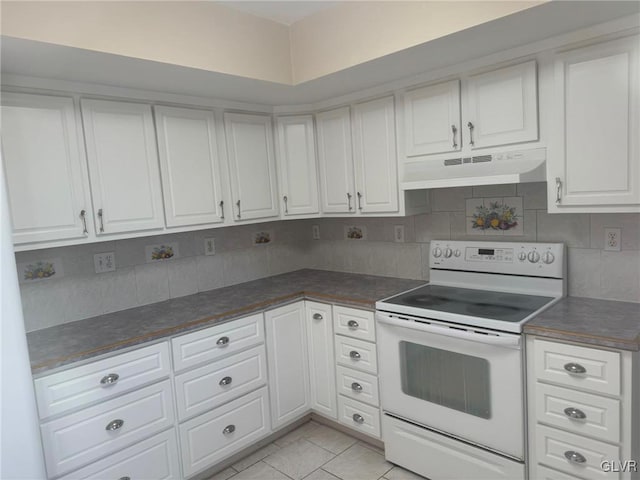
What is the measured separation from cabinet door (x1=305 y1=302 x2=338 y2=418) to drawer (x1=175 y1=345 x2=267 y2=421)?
0.36 m

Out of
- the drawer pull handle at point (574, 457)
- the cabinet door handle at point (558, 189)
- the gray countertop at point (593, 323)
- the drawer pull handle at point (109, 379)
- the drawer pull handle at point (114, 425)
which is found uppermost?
the cabinet door handle at point (558, 189)

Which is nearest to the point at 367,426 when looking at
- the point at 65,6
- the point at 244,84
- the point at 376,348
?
the point at 376,348

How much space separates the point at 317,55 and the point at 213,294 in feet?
5.24

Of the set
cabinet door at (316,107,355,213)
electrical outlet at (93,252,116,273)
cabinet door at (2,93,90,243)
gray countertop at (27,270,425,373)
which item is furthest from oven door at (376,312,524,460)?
cabinet door at (2,93,90,243)

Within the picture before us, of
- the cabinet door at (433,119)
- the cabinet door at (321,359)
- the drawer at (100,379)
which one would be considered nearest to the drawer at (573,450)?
the cabinet door at (321,359)

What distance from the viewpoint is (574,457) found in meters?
1.69

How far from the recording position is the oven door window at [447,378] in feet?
6.28

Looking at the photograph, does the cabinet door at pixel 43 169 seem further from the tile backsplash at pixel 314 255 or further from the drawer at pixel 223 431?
the drawer at pixel 223 431

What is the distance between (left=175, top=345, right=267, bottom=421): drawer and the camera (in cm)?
215

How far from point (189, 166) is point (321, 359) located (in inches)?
57.0

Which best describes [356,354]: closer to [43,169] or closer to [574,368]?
[574,368]

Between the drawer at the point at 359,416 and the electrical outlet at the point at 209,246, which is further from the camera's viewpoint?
the electrical outlet at the point at 209,246

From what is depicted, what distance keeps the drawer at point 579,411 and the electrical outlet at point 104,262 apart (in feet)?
7.45

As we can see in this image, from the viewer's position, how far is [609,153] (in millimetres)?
1780
